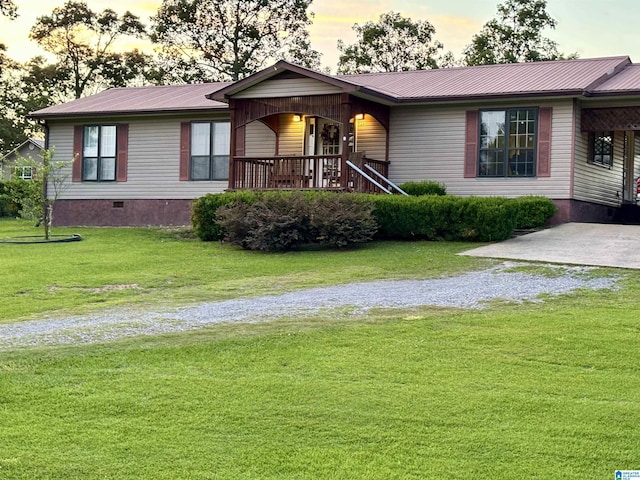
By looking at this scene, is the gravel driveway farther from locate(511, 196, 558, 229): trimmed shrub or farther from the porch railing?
the porch railing

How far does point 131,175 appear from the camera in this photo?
23.6 metres

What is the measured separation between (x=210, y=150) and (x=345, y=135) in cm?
536

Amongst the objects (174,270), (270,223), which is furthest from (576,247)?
(174,270)

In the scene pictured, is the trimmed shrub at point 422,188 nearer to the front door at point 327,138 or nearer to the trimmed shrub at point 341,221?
the front door at point 327,138

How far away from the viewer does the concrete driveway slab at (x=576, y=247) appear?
43.9ft

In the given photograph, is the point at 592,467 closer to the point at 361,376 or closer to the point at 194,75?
the point at 361,376

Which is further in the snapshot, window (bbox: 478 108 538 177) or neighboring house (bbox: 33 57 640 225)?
window (bbox: 478 108 538 177)

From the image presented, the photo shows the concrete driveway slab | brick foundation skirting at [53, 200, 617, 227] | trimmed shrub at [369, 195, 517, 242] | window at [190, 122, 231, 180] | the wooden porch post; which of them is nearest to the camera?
the concrete driveway slab

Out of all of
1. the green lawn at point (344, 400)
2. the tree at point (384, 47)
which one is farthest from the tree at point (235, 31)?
the green lawn at point (344, 400)

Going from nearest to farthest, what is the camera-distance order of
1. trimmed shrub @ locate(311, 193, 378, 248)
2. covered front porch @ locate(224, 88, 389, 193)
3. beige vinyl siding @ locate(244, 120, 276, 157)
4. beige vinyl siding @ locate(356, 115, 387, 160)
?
trimmed shrub @ locate(311, 193, 378, 248), covered front porch @ locate(224, 88, 389, 193), beige vinyl siding @ locate(356, 115, 387, 160), beige vinyl siding @ locate(244, 120, 276, 157)

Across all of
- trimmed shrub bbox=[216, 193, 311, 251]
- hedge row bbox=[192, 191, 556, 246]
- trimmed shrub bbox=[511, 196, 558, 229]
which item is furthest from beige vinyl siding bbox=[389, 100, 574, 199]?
trimmed shrub bbox=[216, 193, 311, 251]

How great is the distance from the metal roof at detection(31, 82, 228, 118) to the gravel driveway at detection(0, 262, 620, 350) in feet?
39.1

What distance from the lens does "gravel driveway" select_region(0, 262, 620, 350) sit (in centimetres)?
812

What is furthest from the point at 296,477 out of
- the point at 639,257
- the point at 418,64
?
the point at 418,64
